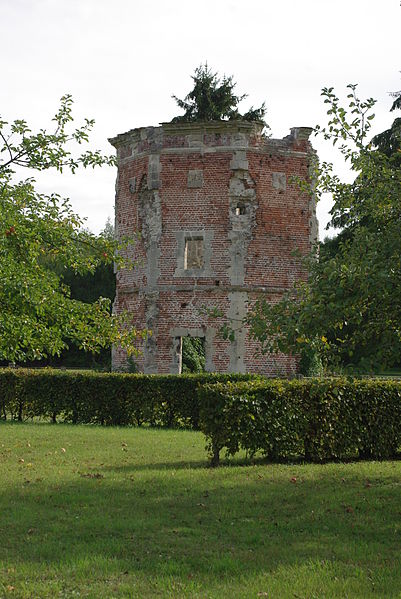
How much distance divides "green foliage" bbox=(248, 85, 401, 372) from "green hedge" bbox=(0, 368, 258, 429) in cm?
690

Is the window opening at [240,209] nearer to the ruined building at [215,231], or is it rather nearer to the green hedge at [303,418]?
the ruined building at [215,231]

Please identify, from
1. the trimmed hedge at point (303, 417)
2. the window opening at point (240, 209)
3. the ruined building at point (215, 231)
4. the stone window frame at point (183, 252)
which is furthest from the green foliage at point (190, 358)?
the trimmed hedge at point (303, 417)

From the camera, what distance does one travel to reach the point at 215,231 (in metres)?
21.9

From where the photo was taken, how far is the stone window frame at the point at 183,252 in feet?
71.2

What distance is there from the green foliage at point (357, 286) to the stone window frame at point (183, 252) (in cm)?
1140

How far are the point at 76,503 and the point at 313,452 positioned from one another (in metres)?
4.58

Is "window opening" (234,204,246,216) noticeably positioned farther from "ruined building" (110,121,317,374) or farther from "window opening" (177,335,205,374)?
"window opening" (177,335,205,374)

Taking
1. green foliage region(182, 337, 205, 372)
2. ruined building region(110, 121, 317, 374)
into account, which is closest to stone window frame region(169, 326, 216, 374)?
ruined building region(110, 121, 317, 374)

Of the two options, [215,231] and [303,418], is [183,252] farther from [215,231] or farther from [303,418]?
[303,418]

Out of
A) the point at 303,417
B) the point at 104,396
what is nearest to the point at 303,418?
the point at 303,417

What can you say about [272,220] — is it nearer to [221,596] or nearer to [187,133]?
[187,133]

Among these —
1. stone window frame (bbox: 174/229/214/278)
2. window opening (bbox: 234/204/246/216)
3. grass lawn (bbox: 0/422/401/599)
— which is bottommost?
grass lawn (bbox: 0/422/401/599)

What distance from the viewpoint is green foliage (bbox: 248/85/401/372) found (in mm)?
7648

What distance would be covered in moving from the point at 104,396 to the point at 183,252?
21.7ft
